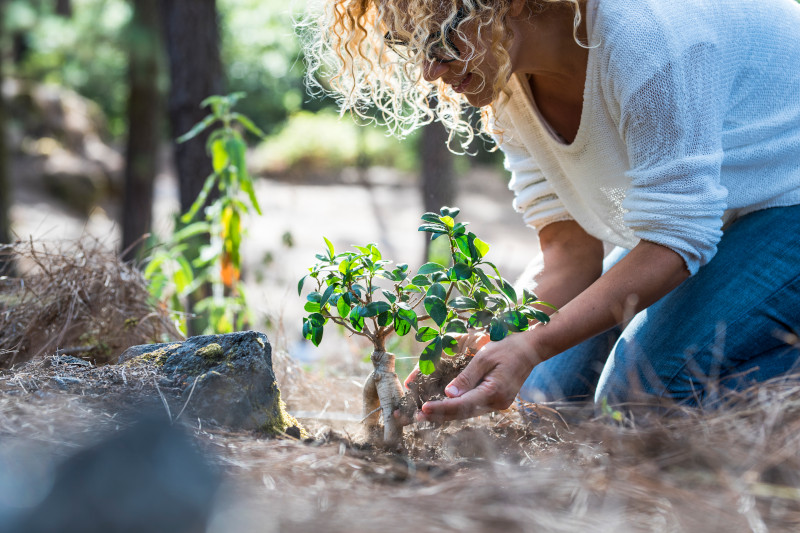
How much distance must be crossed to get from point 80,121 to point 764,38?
12.9m

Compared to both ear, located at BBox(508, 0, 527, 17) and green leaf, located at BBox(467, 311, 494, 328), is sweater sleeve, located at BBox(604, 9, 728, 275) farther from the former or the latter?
green leaf, located at BBox(467, 311, 494, 328)

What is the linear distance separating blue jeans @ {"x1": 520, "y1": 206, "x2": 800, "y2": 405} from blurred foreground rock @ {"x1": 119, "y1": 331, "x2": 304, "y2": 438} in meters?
0.88

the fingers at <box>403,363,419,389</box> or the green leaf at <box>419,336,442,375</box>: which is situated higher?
the green leaf at <box>419,336,442,375</box>

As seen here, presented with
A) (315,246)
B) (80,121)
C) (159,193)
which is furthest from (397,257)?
(80,121)

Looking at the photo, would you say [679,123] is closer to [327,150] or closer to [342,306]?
[342,306]

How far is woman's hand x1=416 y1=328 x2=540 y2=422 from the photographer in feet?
5.03

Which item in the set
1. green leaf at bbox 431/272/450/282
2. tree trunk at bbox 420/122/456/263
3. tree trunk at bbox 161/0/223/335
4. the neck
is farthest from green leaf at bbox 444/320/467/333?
tree trunk at bbox 161/0/223/335

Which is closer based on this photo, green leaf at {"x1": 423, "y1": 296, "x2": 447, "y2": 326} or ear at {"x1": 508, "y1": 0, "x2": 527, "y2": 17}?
green leaf at {"x1": 423, "y1": 296, "x2": 447, "y2": 326}

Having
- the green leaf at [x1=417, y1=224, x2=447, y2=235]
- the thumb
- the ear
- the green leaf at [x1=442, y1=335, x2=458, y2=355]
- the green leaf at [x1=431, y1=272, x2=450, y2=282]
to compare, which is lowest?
the thumb

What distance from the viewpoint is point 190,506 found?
91 cm

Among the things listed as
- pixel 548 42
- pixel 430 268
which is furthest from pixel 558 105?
pixel 430 268

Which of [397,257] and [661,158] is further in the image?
[397,257]

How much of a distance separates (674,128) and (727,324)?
0.56 m

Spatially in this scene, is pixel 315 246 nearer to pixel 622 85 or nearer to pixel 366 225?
pixel 366 225
